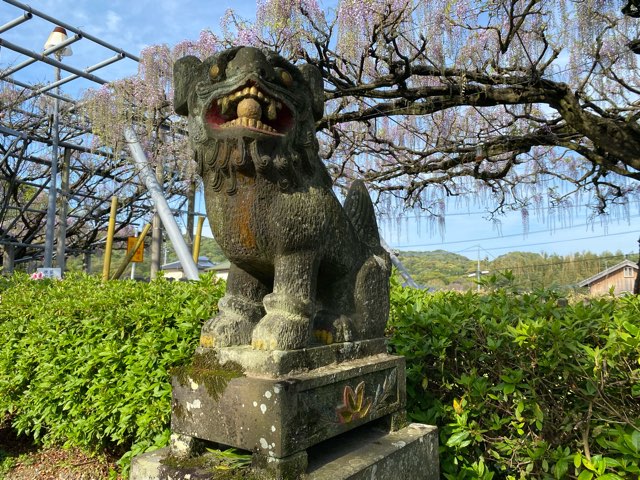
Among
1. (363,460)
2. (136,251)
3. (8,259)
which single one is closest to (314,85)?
(363,460)

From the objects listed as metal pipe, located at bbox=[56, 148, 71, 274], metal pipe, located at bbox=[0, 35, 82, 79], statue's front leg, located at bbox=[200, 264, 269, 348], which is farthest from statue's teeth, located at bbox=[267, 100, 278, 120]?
metal pipe, located at bbox=[56, 148, 71, 274]

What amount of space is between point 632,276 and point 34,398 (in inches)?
1311

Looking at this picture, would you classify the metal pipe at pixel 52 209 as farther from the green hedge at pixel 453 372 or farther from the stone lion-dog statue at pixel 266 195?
the stone lion-dog statue at pixel 266 195

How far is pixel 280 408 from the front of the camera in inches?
67.1

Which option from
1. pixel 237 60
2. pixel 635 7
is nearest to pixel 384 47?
pixel 635 7

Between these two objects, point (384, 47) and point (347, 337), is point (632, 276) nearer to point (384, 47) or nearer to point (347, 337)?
point (384, 47)

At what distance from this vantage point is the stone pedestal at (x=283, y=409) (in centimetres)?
173

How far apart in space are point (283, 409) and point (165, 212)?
574 cm

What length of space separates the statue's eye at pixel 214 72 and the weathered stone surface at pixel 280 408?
1252mm

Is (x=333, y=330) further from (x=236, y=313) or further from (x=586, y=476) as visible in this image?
(x=586, y=476)

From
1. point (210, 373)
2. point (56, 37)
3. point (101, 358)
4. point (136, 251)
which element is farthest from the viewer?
point (56, 37)

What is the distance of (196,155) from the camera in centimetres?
205

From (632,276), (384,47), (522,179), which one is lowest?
(632,276)

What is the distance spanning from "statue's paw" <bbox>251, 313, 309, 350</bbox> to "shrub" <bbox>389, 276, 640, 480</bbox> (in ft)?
3.86
